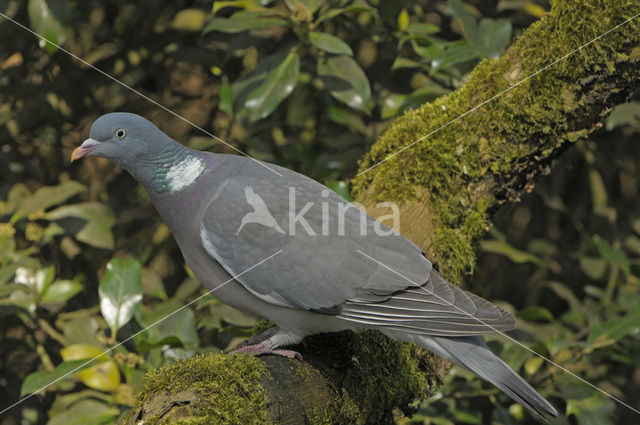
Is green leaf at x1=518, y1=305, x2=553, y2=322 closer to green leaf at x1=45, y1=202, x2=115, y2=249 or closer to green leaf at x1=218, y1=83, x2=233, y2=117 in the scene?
green leaf at x1=218, y1=83, x2=233, y2=117

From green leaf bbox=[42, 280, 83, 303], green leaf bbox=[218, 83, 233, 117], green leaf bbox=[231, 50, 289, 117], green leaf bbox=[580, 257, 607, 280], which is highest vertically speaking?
green leaf bbox=[231, 50, 289, 117]

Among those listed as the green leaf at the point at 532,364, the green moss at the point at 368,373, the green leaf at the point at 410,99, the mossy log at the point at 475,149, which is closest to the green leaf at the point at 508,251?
the green leaf at the point at 532,364

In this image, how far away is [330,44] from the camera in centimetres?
309

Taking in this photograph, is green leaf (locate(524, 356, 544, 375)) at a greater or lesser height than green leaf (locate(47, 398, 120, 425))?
lesser

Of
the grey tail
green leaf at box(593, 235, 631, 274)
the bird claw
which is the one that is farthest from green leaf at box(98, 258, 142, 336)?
green leaf at box(593, 235, 631, 274)

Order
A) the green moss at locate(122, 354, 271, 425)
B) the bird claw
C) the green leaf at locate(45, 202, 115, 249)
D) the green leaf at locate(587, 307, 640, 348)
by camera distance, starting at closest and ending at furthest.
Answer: the green moss at locate(122, 354, 271, 425) < the bird claw < the green leaf at locate(587, 307, 640, 348) < the green leaf at locate(45, 202, 115, 249)

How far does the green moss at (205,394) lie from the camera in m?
1.78

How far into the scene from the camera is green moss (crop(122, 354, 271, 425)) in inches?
69.9

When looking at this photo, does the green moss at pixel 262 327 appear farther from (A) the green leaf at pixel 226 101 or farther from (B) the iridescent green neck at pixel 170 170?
(A) the green leaf at pixel 226 101

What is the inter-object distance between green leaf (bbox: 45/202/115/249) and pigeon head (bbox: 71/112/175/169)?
40.6 inches

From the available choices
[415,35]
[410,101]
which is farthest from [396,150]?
[415,35]

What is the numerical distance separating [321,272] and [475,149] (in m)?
0.81

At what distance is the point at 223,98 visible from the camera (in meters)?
3.45

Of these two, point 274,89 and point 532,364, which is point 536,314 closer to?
point 532,364
